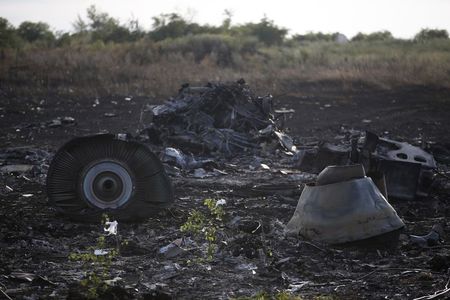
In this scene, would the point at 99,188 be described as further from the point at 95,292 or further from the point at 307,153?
the point at 307,153

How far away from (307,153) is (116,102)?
10825 mm

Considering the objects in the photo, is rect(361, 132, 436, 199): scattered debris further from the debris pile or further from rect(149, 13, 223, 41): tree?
rect(149, 13, 223, 41): tree

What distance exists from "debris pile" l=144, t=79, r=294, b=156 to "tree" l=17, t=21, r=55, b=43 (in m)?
25.7

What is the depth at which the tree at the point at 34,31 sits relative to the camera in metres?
35.7

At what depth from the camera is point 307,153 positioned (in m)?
9.47

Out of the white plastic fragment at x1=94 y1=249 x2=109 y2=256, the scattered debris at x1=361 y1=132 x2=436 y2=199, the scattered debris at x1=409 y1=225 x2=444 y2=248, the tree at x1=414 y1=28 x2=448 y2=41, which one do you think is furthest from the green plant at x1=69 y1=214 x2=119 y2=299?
the tree at x1=414 y1=28 x2=448 y2=41

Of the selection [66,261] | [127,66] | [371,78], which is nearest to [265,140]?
[66,261]

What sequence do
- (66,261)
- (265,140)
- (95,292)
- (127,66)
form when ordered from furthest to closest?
1. (127,66)
2. (265,140)
3. (66,261)
4. (95,292)

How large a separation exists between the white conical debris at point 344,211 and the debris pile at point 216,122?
5.59 meters

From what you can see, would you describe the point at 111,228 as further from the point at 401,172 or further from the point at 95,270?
the point at 401,172

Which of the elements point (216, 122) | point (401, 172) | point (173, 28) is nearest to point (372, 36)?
point (173, 28)

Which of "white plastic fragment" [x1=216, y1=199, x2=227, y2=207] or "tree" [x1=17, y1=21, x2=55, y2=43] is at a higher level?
"tree" [x1=17, y1=21, x2=55, y2=43]

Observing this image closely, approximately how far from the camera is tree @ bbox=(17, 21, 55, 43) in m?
35.7

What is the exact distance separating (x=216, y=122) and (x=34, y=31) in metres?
27.7
